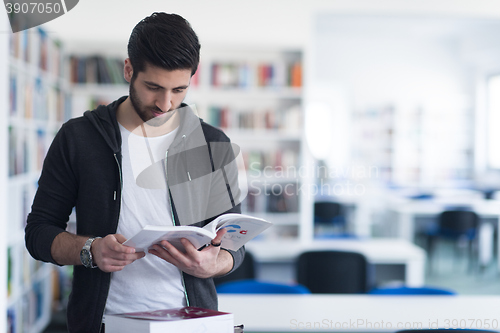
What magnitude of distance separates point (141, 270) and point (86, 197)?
232 millimetres

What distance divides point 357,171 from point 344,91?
61.1 inches

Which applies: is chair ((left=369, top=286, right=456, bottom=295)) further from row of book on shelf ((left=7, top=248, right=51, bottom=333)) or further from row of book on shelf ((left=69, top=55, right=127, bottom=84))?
row of book on shelf ((left=69, top=55, right=127, bottom=84))

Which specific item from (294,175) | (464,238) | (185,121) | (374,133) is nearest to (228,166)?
(185,121)

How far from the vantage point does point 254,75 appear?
458cm

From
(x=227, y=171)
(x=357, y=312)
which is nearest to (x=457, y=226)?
(x=357, y=312)

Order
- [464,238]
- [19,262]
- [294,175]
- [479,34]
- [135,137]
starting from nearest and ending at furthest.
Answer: [135,137]
[19,262]
[294,175]
[464,238]
[479,34]

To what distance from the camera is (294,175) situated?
4586mm

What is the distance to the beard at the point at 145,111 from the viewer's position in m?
1.31

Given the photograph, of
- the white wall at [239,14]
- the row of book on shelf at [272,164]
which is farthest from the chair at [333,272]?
the white wall at [239,14]

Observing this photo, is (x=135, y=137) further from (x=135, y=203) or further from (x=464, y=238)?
(x=464, y=238)

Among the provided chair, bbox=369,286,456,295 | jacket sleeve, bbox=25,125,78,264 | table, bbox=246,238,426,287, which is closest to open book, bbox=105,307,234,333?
jacket sleeve, bbox=25,125,78,264

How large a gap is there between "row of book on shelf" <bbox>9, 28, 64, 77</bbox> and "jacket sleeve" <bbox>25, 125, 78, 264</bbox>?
188 cm

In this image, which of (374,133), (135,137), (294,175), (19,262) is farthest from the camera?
(374,133)

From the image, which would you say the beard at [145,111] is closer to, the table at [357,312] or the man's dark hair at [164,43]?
the man's dark hair at [164,43]
